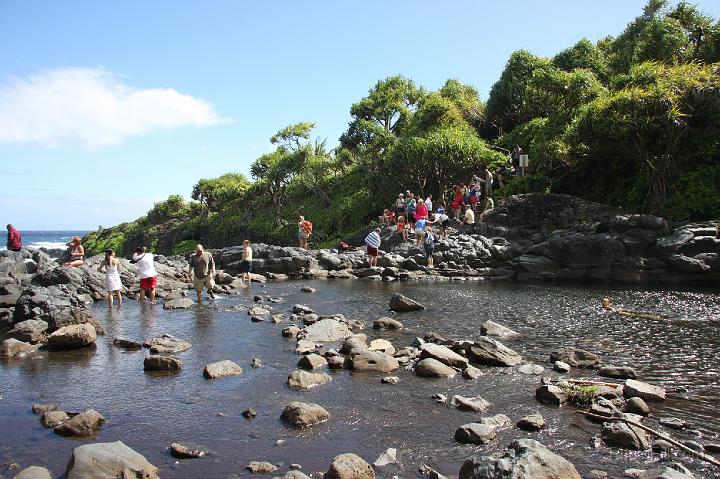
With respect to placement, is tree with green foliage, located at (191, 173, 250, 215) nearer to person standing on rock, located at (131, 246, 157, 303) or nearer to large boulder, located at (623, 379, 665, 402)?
person standing on rock, located at (131, 246, 157, 303)

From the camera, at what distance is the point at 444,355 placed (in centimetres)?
1328

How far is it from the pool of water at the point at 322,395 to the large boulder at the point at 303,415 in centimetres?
18

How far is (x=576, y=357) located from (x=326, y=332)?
7.17 metres

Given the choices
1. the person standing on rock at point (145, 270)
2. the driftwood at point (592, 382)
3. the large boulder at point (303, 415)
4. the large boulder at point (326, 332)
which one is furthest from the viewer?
the person standing on rock at point (145, 270)

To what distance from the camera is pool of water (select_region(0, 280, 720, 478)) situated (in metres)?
8.52

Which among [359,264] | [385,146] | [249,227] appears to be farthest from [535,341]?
[249,227]

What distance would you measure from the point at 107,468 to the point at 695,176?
36.9m

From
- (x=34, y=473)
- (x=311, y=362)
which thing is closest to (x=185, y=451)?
(x=34, y=473)

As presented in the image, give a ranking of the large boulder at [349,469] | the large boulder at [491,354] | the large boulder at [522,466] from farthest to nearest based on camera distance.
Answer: the large boulder at [491,354] → the large boulder at [349,469] → the large boulder at [522,466]

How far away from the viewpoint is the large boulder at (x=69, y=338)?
14844 millimetres

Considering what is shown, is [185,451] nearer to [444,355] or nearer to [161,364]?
[161,364]

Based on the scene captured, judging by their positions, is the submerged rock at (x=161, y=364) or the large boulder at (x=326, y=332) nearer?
the submerged rock at (x=161, y=364)

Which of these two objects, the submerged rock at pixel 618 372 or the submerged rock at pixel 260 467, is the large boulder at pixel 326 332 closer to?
the submerged rock at pixel 618 372

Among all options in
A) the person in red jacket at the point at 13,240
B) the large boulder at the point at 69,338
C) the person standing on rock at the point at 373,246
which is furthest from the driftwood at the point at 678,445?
the person in red jacket at the point at 13,240
